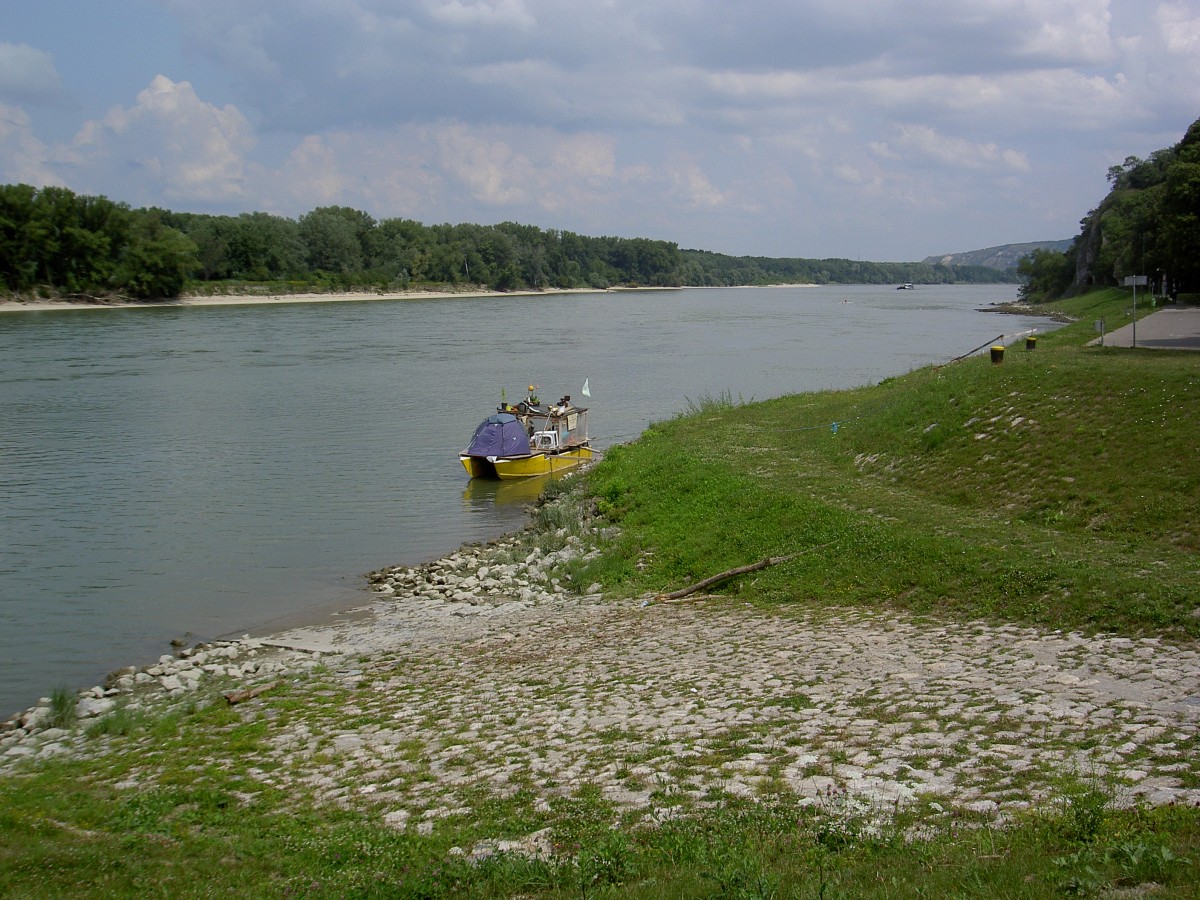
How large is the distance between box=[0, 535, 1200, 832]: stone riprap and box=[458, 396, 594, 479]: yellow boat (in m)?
17.5

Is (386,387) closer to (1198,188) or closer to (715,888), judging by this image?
(1198,188)

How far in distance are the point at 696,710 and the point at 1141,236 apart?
92942mm

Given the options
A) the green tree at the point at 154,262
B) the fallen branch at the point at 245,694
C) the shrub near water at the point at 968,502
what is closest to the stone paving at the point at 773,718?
the fallen branch at the point at 245,694

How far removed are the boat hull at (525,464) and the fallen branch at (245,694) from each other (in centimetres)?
1991

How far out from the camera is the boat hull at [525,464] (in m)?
33.5

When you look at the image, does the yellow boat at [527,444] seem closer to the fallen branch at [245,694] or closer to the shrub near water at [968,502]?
the shrub near water at [968,502]

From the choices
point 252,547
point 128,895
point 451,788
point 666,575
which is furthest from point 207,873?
point 252,547

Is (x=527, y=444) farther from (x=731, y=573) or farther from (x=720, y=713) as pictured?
(x=720, y=713)

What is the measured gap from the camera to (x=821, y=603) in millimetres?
14930

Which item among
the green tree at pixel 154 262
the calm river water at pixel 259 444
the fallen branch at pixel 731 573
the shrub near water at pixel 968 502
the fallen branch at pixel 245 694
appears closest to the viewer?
the fallen branch at pixel 245 694

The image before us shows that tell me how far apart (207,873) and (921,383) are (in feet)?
77.9

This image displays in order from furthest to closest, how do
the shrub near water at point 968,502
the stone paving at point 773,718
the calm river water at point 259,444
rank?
the calm river water at point 259,444
the shrub near water at point 968,502
the stone paving at point 773,718

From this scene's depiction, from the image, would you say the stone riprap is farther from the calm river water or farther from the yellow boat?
the yellow boat

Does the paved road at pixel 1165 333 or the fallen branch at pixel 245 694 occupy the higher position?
the paved road at pixel 1165 333
